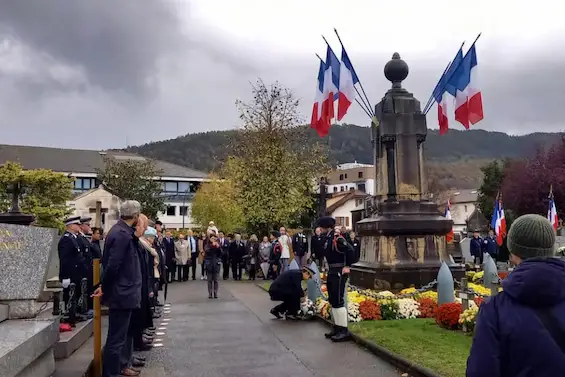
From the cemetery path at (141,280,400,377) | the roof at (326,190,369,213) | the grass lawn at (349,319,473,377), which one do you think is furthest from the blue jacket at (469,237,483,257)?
the roof at (326,190,369,213)

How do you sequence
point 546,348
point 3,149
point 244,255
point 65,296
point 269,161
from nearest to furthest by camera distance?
point 546,348, point 65,296, point 244,255, point 269,161, point 3,149

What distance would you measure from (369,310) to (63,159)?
78869 mm

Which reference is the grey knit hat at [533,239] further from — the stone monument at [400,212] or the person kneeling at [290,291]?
the stone monument at [400,212]

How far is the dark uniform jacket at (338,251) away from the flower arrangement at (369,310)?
5.56ft

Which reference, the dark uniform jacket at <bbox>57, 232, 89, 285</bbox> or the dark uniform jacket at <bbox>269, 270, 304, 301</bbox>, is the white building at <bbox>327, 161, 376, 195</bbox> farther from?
the dark uniform jacket at <bbox>57, 232, 89, 285</bbox>

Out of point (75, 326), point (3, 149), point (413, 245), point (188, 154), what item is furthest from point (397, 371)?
point (188, 154)

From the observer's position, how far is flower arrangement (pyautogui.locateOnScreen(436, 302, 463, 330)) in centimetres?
999

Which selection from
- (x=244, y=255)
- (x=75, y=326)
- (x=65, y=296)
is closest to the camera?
(x=75, y=326)

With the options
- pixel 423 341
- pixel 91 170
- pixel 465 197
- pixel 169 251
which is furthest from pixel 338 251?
pixel 465 197

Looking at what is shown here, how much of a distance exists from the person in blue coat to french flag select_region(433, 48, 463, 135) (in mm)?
13168

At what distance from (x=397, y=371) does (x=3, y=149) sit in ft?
277

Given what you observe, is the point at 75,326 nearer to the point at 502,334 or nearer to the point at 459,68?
the point at 502,334

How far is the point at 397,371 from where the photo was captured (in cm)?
768

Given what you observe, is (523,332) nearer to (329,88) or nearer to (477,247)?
(329,88)
